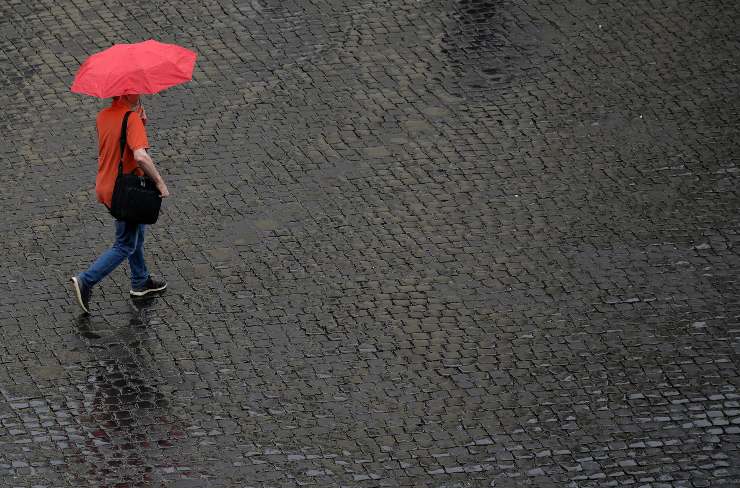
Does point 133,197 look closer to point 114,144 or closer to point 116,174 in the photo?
point 116,174

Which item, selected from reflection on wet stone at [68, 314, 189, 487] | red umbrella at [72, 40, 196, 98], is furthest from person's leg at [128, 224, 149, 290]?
red umbrella at [72, 40, 196, 98]

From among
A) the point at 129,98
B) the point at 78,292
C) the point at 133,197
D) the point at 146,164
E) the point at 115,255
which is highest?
the point at 129,98

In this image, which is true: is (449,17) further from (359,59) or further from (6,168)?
(6,168)

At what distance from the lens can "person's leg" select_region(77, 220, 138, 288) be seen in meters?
9.42

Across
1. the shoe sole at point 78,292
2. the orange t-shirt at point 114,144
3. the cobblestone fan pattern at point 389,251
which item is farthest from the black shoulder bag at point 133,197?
the cobblestone fan pattern at point 389,251

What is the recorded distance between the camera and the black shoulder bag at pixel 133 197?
920 centimetres

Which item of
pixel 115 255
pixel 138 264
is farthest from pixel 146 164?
pixel 138 264

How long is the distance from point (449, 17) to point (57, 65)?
3857 millimetres

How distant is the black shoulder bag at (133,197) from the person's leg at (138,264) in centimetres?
25

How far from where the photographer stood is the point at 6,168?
11.1 metres

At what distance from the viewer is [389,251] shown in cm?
1016

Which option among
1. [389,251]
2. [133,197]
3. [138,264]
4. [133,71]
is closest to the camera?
[133,71]

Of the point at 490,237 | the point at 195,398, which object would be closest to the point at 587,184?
the point at 490,237

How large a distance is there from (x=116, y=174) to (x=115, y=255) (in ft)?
1.95
